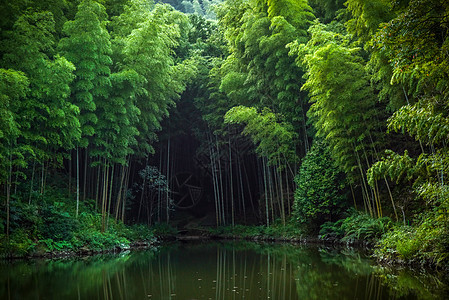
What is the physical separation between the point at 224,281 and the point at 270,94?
861 centimetres

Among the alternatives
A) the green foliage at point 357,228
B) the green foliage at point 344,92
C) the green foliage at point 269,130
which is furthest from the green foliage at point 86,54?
the green foliage at point 357,228

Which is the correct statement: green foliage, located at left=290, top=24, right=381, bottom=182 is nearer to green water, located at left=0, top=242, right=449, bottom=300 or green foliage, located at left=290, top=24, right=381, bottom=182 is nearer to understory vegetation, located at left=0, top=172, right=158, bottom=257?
green water, located at left=0, top=242, right=449, bottom=300

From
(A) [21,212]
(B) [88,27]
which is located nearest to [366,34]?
(B) [88,27]

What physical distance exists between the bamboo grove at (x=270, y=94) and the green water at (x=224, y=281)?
127 cm

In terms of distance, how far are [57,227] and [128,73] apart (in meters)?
3.91

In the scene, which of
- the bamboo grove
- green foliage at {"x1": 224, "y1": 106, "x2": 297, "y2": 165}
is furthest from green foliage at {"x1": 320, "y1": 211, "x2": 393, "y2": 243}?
green foliage at {"x1": 224, "y1": 106, "x2": 297, "y2": 165}

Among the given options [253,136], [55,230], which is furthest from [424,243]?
[253,136]

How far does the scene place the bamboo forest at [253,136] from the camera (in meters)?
4.58

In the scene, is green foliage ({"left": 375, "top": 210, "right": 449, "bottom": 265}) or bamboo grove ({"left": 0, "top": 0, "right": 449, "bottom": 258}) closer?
green foliage ({"left": 375, "top": 210, "right": 449, "bottom": 265})

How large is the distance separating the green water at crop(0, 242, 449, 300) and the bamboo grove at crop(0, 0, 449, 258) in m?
1.27

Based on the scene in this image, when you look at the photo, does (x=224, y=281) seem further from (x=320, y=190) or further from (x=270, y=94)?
(x=270, y=94)

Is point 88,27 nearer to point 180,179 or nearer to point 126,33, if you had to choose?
point 126,33

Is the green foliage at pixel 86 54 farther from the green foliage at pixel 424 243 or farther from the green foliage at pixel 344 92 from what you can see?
the green foliage at pixel 424 243

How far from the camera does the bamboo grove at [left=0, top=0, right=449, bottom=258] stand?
16.5 ft
